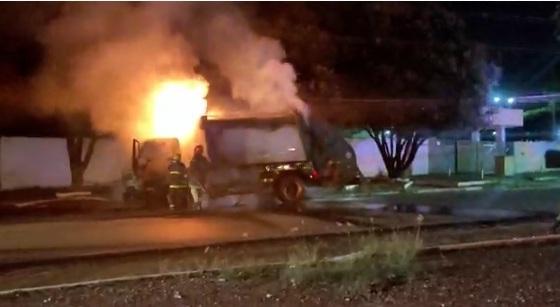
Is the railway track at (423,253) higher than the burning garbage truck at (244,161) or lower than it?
lower

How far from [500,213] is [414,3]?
46.0 feet

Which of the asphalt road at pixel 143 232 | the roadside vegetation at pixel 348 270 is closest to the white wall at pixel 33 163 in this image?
the asphalt road at pixel 143 232

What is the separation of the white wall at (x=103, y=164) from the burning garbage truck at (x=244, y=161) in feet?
22.6

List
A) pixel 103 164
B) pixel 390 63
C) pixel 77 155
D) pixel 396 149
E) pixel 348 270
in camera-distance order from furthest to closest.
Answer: pixel 396 149
pixel 390 63
pixel 103 164
pixel 77 155
pixel 348 270

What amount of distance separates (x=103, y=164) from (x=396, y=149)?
1142 cm

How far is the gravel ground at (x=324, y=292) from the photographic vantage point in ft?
27.2

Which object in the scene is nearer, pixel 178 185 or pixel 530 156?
pixel 178 185

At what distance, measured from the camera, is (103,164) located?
3003cm

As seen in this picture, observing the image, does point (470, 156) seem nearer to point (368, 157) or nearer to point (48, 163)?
point (368, 157)

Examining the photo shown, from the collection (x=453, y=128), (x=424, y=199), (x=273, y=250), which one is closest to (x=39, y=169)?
(x=424, y=199)

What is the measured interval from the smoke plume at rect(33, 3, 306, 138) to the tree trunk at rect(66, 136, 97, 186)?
15.2 ft

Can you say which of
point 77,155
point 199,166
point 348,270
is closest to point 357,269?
point 348,270

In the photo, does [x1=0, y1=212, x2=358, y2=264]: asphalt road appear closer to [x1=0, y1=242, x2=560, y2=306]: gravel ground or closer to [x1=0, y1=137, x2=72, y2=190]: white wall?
[x1=0, y1=242, x2=560, y2=306]: gravel ground

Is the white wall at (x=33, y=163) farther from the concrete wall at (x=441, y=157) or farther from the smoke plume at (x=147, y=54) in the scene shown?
the concrete wall at (x=441, y=157)
